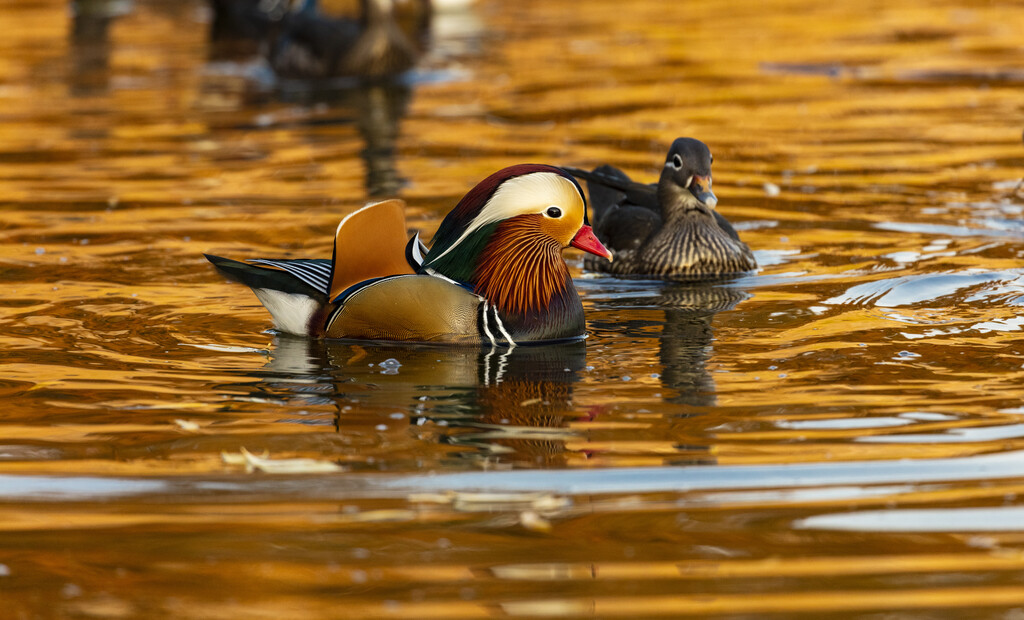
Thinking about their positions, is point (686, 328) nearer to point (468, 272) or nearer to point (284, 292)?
point (468, 272)

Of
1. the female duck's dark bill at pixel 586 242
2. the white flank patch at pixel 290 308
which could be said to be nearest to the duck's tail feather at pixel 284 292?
the white flank patch at pixel 290 308

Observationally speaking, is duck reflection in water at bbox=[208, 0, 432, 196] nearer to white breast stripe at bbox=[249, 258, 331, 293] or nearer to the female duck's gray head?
the female duck's gray head

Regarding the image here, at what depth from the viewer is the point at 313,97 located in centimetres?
1609

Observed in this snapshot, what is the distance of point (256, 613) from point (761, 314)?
418cm

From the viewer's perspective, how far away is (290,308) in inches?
288

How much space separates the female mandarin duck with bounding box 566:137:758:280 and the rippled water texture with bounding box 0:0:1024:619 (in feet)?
0.70

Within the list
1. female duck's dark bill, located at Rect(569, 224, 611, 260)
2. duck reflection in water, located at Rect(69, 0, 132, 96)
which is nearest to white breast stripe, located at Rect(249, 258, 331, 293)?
female duck's dark bill, located at Rect(569, 224, 611, 260)

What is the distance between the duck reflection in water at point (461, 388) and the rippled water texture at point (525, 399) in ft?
0.07

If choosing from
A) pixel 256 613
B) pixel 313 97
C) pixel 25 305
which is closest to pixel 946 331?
pixel 256 613

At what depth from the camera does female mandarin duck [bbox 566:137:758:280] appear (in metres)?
8.83

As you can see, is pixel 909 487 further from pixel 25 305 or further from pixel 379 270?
pixel 25 305

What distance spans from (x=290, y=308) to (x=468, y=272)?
0.92 m

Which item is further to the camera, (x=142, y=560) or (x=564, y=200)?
(x=564, y=200)

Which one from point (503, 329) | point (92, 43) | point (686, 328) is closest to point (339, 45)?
point (92, 43)
